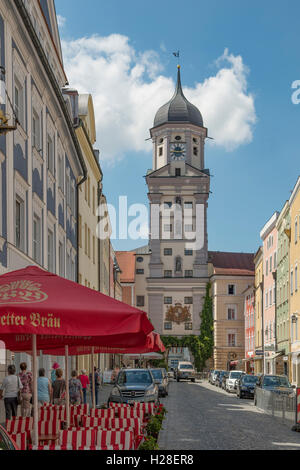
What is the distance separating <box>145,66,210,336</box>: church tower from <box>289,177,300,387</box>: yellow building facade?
42011 millimetres

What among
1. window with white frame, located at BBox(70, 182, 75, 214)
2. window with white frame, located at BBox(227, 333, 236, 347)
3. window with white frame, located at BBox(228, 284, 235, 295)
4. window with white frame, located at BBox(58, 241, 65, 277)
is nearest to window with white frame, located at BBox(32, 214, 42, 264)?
window with white frame, located at BBox(58, 241, 65, 277)

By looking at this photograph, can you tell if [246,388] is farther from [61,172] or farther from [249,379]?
[61,172]

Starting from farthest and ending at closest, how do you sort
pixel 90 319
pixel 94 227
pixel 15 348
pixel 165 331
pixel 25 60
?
1. pixel 165 331
2. pixel 94 227
3. pixel 25 60
4. pixel 15 348
5. pixel 90 319

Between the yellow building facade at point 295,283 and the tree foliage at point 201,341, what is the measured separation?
3972 cm

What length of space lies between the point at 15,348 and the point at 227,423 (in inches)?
466

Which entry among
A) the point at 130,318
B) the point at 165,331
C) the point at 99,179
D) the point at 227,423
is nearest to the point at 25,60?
the point at 227,423

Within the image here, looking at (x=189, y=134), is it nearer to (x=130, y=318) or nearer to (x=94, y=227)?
(x=94, y=227)

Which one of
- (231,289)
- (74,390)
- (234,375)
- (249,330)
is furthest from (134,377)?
(231,289)

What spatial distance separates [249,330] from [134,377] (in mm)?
53541

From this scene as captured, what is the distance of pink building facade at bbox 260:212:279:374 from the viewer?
61188mm

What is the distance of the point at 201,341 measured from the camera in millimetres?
90688

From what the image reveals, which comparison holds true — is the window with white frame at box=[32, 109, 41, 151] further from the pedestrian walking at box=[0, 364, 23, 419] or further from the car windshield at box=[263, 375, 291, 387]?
the car windshield at box=[263, 375, 291, 387]

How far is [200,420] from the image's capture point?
2367cm
